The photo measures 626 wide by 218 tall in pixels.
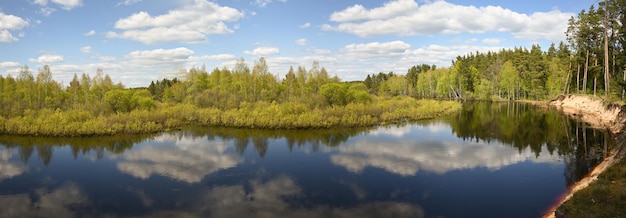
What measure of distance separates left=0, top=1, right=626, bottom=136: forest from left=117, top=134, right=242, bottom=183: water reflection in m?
11.6

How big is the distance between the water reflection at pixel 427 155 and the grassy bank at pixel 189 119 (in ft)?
40.8

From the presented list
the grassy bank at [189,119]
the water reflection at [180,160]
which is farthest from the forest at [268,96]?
the water reflection at [180,160]

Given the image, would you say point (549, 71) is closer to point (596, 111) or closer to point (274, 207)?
point (596, 111)

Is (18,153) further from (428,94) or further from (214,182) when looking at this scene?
(428,94)

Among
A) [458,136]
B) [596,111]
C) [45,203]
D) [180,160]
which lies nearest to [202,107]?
[180,160]

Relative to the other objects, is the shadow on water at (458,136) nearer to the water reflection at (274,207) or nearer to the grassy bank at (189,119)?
the grassy bank at (189,119)

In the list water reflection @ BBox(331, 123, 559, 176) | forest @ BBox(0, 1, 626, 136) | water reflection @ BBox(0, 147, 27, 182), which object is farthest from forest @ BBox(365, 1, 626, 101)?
water reflection @ BBox(0, 147, 27, 182)

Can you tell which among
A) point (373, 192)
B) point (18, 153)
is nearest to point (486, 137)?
point (373, 192)

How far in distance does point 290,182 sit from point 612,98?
2115 inches

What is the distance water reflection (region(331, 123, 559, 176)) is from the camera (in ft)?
91.1

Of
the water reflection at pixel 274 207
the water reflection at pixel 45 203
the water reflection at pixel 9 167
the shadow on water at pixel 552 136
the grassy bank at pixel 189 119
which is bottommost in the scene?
the water reflection at pixel 45 203

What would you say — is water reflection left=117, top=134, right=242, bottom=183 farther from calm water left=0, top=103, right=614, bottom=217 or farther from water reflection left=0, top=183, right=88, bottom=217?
water reflection left=0, top=183, right=88, bottom=217

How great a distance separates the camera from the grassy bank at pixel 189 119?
44.0 metres

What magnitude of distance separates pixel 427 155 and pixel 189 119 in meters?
36.4
